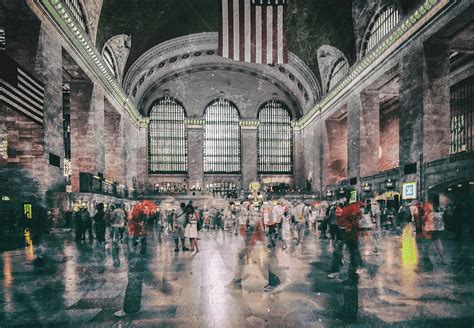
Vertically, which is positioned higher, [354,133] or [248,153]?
[354,133]

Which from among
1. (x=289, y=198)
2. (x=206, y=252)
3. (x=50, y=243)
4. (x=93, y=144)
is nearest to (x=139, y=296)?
(x=206, y=252)

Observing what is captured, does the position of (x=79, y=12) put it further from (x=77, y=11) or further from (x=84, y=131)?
(x=84, y=131)

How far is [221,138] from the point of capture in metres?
39.8

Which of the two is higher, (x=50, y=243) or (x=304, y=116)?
(x=304, y=116)

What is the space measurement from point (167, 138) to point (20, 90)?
2679 cm

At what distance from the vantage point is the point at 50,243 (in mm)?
11422

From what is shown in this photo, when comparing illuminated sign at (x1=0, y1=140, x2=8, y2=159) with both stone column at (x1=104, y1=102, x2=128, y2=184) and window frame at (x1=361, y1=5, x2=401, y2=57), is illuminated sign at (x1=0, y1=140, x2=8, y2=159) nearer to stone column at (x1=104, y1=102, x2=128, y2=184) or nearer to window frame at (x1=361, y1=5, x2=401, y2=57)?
stone column at (x1=104, y1=102, x2=128, y2=184)

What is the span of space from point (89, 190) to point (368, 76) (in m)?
17.8

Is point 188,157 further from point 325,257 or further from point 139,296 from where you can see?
point 139,296

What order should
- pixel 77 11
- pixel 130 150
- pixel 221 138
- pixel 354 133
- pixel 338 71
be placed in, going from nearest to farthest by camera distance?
pixel 77 11, pixel 354 133, pixel 338 71, pixel 130 150, pixel 221 138

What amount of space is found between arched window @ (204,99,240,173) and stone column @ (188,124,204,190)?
1.16 metres

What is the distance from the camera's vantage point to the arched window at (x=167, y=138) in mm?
38594

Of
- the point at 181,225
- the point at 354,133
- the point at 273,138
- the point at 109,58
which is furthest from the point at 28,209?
the point at 273,138

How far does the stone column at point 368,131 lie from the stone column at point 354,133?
0.23 meters
